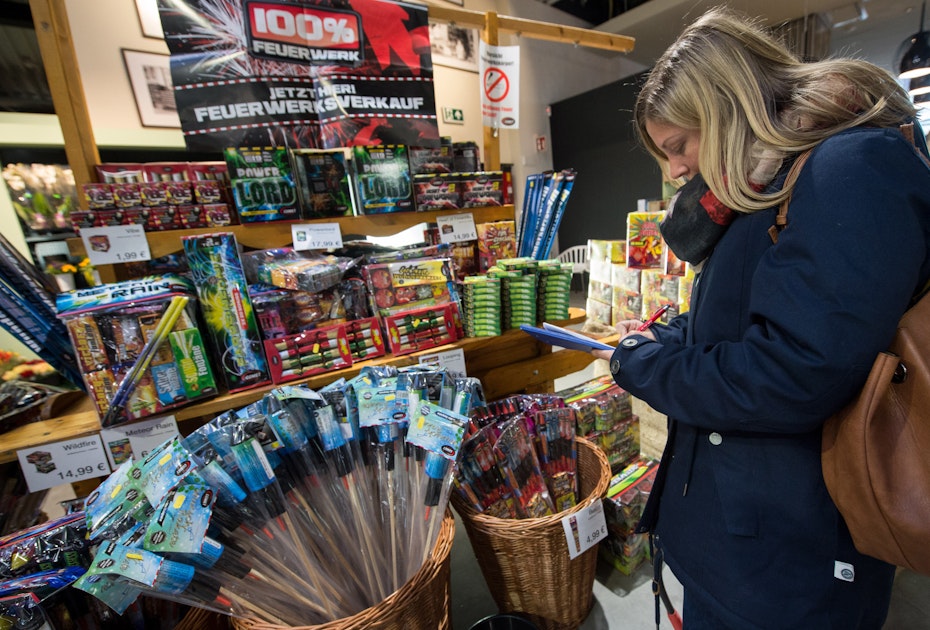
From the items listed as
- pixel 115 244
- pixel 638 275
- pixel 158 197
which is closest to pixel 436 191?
pixel 158 197

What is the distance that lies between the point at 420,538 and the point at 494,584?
45 centimetres

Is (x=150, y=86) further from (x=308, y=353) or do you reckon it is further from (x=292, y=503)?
(x=292, y=503)

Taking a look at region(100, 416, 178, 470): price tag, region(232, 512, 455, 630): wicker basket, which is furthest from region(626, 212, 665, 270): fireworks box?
region(100, 416, 178, 470): price tag

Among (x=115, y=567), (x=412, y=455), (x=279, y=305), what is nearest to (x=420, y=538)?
(x=412, y=455)

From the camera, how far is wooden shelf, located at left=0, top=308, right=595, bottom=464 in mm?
1039

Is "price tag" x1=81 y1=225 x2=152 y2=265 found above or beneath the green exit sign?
beneath

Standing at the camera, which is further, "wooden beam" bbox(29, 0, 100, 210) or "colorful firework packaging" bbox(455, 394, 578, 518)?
"colorful firework packaging" bbox(455, 394, 578, 518)

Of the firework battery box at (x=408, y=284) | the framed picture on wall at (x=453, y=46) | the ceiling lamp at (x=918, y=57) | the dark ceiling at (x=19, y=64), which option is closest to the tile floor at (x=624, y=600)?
the firework battery box at (x=408, y=284)

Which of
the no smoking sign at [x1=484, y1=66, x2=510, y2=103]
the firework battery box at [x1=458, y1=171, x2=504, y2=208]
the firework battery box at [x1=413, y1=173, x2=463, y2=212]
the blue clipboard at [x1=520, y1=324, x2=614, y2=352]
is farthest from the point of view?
the no smoking sign at [x1=484, y1=66, x2=510, y2=103]

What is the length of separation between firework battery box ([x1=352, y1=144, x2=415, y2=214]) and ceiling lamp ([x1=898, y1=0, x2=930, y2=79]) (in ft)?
15.2

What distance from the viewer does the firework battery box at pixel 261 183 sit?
1.22 m

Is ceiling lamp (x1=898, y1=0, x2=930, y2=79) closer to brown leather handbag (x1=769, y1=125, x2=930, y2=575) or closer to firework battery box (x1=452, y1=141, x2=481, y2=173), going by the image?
firework battery box (x1=452, y1=141, x2=481, y2=173)

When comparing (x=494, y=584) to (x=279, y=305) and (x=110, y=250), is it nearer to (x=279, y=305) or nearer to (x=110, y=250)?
(x=279, y=305)

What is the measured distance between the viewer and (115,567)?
0.65 m
